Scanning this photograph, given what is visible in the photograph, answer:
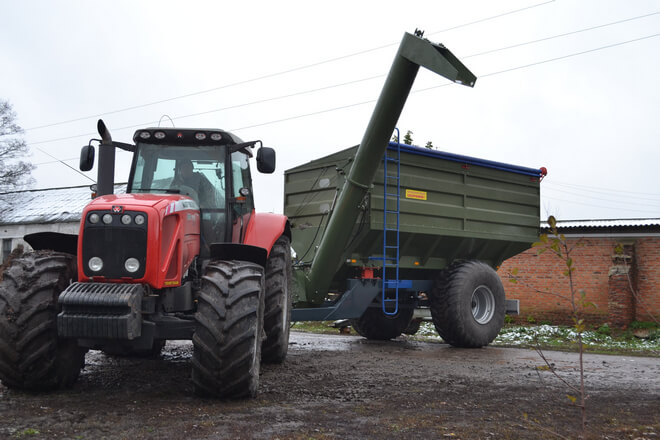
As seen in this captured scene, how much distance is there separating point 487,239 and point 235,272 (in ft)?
22.2

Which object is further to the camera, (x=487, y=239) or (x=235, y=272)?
(x=487, y=239)

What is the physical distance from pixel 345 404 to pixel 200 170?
8.71ft

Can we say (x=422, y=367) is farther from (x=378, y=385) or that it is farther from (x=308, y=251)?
(x=308, y=251)

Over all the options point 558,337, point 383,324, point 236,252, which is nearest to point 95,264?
point 236,252

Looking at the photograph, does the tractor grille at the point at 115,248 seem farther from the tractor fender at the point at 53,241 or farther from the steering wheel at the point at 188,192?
the steering wheel at the point at 188,192

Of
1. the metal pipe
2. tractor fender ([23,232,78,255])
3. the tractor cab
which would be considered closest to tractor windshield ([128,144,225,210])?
the tractor cab

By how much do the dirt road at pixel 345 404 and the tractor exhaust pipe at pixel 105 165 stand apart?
1.82 metres

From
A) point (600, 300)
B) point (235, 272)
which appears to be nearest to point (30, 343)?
point (235, 272)

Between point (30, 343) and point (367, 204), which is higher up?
point (367, 204)

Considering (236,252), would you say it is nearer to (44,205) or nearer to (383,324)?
(383,324)

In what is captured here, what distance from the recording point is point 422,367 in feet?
26.0

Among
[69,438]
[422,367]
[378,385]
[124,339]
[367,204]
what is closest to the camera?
[69,438]

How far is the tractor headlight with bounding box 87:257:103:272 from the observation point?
516 centimetres

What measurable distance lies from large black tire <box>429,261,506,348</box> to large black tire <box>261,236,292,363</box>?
3717 millimetres
